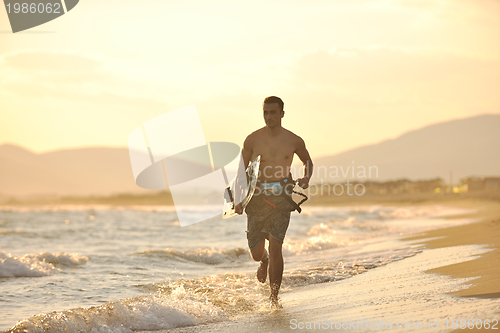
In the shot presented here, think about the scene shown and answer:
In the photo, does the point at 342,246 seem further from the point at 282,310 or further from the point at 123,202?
the point at 123,202

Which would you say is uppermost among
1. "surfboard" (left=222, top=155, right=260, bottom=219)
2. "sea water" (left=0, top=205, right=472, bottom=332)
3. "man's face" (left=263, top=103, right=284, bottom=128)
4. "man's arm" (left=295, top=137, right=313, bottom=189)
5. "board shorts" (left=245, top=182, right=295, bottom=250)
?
"man's face" (left=263, top=103, right=284, bottom=128)

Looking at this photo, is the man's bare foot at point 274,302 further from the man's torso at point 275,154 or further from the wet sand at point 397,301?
the man's torso at point 275,154

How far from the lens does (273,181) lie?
543 centimetres

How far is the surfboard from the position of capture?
541 centimetres

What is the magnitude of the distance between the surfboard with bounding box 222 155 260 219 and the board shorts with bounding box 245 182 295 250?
8 cm

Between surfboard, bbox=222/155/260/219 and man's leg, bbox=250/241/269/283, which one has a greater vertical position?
surfboard, bbox=222/155/260/219

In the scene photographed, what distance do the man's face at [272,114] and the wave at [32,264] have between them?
5277 mm

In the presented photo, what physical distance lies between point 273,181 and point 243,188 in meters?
0.39

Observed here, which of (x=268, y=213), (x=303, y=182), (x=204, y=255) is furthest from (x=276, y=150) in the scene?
(x=204, y=255)

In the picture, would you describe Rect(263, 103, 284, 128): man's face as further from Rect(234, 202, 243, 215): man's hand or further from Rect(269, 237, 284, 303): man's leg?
Rect(269, 237, 284, 303): man's leg

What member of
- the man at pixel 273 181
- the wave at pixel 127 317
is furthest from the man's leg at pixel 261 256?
the wave at pixel 127 317

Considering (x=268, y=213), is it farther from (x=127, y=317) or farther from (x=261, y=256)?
(x=127, y=317)

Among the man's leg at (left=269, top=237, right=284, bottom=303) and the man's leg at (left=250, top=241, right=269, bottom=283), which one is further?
the man's leg at (left=250, top=241, right=269, bottom=283)

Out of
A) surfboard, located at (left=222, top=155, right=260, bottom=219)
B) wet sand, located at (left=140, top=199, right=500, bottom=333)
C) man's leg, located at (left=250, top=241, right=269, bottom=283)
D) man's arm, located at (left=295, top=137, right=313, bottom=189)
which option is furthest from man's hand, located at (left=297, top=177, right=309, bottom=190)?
wet sand, located at (left=140, top=199, right=500, bottom=333)
